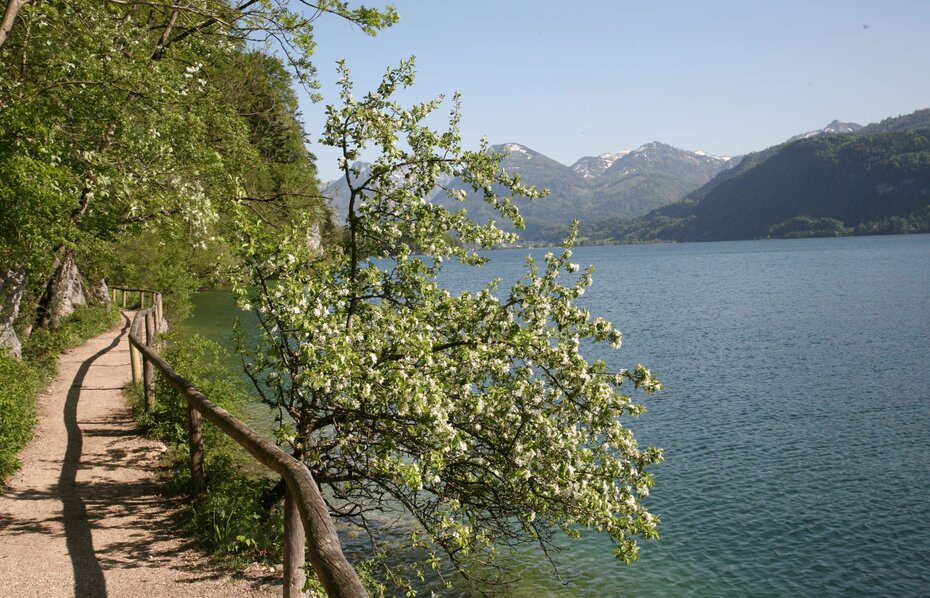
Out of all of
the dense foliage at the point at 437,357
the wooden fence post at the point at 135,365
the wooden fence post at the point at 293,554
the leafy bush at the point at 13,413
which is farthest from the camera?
the wooden fence post at the point at 135,365

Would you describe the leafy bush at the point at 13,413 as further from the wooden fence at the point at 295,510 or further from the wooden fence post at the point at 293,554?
the wooden fence post at the point at 293,554

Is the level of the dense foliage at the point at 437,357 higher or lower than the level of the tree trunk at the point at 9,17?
lower

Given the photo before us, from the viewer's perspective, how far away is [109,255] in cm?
1986

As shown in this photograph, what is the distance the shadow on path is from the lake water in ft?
26.5

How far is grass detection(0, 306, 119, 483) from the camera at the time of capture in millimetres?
12133

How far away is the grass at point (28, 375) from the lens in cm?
1213

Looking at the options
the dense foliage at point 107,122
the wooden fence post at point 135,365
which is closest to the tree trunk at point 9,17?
Result: the dense foliage at point 107,122

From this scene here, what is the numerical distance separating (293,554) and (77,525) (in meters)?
5.17

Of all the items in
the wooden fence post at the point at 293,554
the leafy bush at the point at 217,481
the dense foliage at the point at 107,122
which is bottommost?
the leafy bush at the point at 217,481

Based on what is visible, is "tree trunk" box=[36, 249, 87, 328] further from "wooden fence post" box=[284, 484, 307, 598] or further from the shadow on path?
"wooden fence post" box=[284, 484, 307, 598]

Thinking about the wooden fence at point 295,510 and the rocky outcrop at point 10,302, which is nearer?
the wooden fence at point 295,510

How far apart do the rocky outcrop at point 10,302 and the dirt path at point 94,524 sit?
4.38 m

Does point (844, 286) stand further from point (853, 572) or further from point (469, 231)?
point (469, 231)

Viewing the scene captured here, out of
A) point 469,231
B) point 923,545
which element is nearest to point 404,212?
point 469,231
